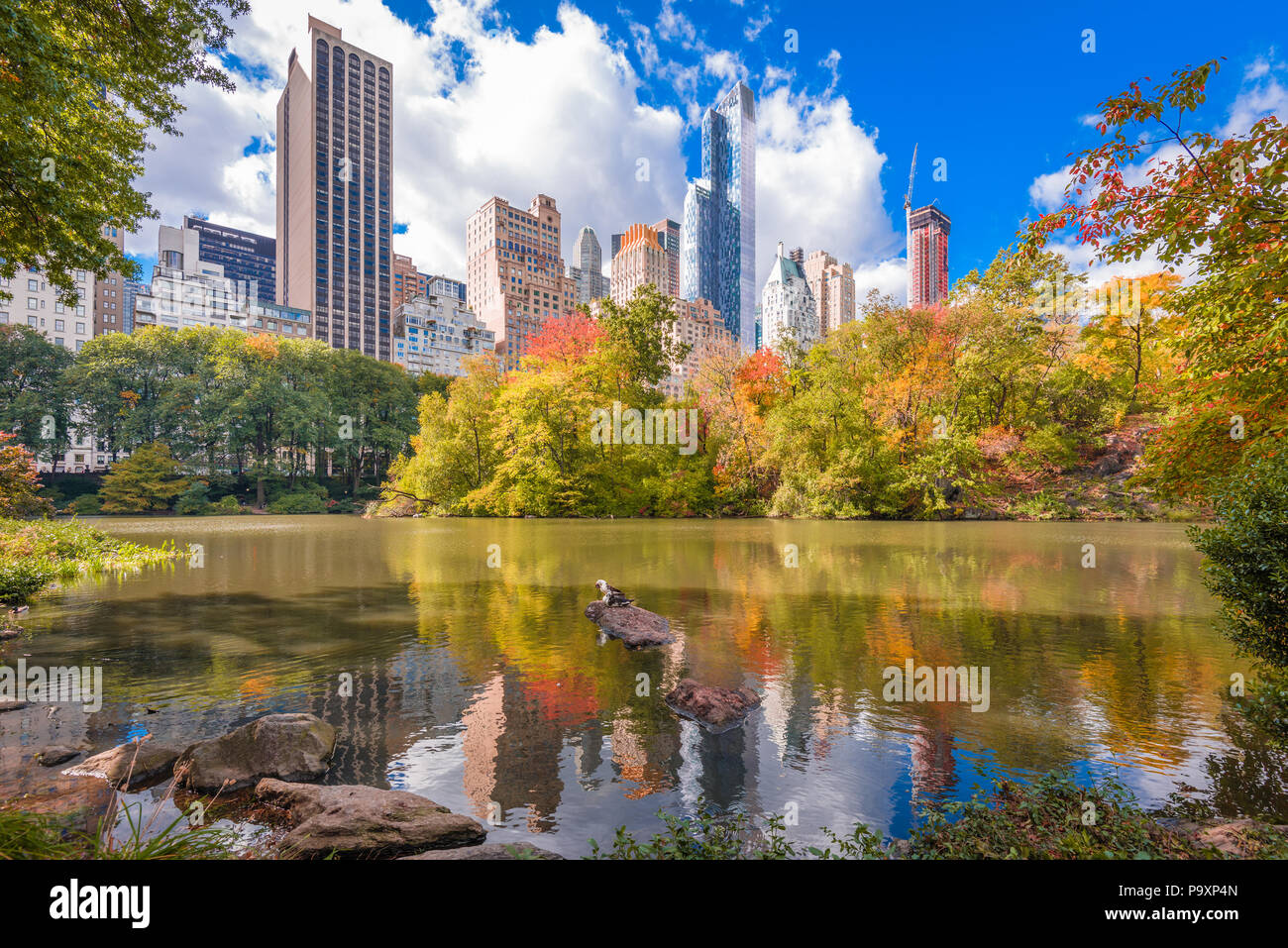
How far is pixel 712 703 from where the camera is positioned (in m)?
6.57

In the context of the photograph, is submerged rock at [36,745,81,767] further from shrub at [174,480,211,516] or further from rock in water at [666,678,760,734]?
shrub at [174,480,211,516]

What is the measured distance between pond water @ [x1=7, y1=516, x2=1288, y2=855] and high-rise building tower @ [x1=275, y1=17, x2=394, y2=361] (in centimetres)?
14652

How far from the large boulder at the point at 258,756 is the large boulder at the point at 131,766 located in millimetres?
162

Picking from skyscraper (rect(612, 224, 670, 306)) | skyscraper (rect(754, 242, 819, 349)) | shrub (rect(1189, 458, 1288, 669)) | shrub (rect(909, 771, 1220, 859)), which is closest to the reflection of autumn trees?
shrub (rect(909, 771, 1220, 859))

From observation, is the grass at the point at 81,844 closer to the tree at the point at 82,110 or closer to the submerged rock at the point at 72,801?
the submerged rock at the point at 72,801

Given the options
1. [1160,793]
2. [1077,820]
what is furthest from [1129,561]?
[1077,820]

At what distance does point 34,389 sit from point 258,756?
7545cm

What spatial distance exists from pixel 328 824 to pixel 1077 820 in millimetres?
5391

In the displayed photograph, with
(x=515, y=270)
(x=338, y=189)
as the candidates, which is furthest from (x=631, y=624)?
(x=338, y=189)

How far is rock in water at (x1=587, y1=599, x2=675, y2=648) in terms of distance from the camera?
387 inches

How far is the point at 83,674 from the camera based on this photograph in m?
8.00

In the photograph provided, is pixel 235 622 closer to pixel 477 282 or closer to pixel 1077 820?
pixel 1077 820

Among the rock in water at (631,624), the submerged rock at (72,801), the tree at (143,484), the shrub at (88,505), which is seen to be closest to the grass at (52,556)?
the submerged rock at (72,801)

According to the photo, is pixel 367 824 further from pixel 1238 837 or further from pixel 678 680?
pixel 1238 837
